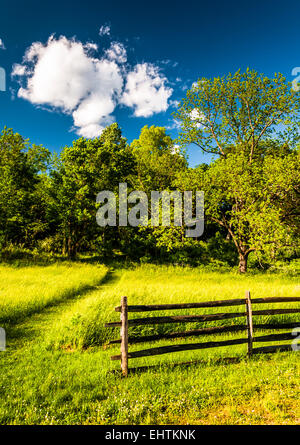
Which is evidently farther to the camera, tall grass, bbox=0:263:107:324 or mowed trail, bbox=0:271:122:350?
tall grass, bbox=0:263:107:324

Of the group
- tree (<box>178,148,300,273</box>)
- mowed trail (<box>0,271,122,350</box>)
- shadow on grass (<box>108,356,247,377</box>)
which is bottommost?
mowed trail (<box>0,271,122,350</box>)

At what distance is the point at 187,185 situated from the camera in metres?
23.5

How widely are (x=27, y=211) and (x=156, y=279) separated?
16.8 m

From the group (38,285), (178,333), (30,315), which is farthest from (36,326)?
(178,333)

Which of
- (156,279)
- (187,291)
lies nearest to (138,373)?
(187,291)

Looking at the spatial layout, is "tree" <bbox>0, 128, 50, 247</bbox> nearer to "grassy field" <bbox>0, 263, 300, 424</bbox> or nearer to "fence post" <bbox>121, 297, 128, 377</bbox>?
"grassy field" <bbox>0, 263, 300, 424</bbox>

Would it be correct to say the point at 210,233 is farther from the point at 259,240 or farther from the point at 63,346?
the point at 63,346

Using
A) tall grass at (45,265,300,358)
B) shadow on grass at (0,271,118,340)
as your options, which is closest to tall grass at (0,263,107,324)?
shadow on grass at (0,271,118,340)

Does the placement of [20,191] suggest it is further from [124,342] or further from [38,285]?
[124,342]

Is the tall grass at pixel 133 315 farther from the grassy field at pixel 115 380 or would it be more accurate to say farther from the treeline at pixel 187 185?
the treeline at pixel 187 185

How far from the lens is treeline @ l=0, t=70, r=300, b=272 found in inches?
828

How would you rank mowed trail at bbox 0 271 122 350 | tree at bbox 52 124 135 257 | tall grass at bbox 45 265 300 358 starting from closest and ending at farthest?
1. mowed trail at bbox 0 271 122 350
2. tall grass at bbox 45 265 300 358
3. tree at bbox 52 124 135 257

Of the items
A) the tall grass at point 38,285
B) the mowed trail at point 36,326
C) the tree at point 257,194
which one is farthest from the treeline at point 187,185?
the mowed trail at point 36,326

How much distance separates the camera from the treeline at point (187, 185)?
21031 millimetres
